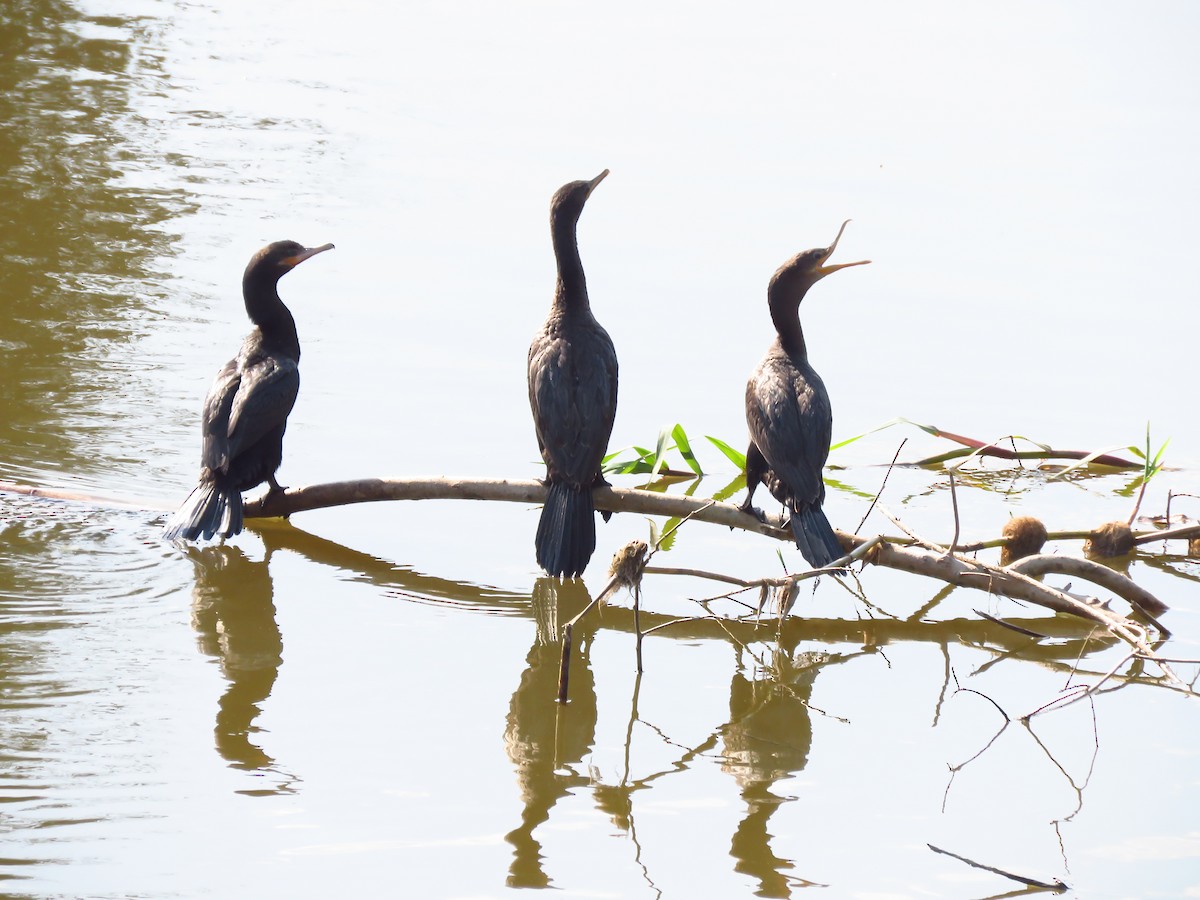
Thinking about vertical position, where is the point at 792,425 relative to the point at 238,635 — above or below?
above

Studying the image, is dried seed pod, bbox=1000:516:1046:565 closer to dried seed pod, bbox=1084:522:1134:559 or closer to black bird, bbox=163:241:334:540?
dried seed pod, bbox=1084:522:1134:559

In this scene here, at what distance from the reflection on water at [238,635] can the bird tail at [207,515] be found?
17 centimetres

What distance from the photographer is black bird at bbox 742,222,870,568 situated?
459cm

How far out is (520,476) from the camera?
592 cm

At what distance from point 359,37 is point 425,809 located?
12179mm

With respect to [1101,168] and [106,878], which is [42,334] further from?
[1101,168]

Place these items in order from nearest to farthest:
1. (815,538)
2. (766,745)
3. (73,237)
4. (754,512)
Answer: (766,745) → (815,538) → (754,512) → (73,237)

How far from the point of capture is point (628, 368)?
282 inches

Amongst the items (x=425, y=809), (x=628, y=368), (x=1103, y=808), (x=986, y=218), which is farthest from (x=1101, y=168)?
(x=425, y=809)

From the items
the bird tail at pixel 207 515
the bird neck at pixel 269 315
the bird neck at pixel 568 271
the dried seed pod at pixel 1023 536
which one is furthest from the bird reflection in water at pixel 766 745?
the bird neck at pixel 269 315

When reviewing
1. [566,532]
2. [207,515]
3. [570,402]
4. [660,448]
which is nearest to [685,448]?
[660,448]

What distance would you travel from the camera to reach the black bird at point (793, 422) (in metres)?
4.59

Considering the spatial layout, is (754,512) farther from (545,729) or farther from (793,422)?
(545,729)

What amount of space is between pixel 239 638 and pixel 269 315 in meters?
1.56
